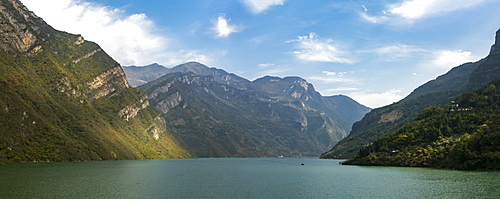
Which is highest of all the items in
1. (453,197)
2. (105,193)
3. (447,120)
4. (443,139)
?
(447,120)

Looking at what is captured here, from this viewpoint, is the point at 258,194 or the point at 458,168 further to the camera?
the point at 458,168

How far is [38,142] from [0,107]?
28.6 m

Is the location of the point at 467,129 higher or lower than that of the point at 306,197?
higher

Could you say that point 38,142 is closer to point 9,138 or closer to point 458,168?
point 9,138

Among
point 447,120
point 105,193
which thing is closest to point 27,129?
point 105,193

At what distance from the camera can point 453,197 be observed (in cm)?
6072

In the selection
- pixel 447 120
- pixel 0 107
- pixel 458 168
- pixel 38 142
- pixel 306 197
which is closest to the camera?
pixel 306 197

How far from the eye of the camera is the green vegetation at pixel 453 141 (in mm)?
116725

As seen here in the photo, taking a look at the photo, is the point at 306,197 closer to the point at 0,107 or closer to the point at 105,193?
the point at 105,193

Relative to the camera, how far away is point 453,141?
143m

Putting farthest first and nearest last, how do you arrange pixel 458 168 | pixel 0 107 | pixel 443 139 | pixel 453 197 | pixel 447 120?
pixel 0 107 < pixel 447 120 < pixel 443 139 < pixel 458 168 < pixel 453 197

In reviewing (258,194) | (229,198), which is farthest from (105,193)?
(258,194)

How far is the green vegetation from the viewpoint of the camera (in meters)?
117

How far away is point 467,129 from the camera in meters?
152
